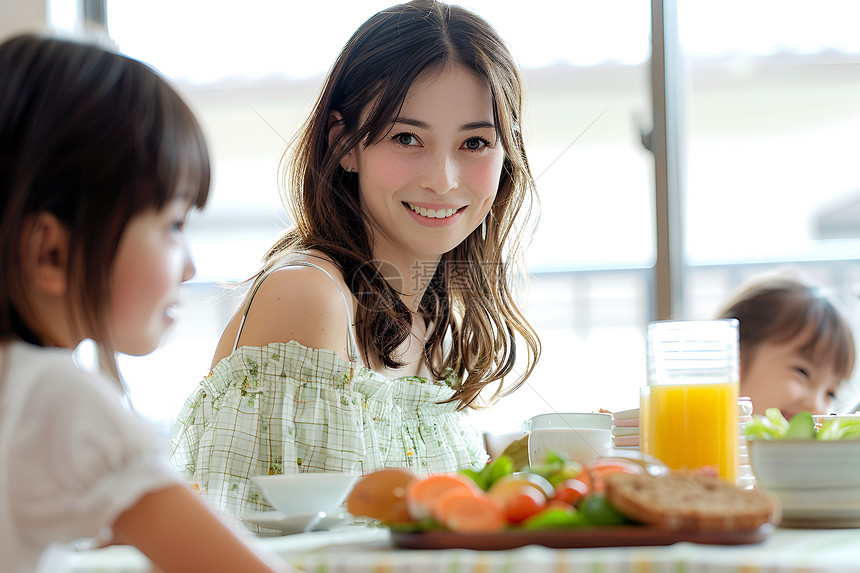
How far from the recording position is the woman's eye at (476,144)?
1.38m

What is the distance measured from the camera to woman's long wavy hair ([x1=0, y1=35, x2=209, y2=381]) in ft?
1.82

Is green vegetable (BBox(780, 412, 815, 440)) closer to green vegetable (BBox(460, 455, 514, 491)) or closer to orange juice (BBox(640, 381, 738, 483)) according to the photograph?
orange juice (BBox(640, 381, 738, 483))

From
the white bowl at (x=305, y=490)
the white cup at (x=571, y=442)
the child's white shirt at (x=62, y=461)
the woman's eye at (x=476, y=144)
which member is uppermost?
the woman's eye at (x=476, y=144)

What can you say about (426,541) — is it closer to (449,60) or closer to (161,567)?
(161,567)

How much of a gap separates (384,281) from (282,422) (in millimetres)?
361

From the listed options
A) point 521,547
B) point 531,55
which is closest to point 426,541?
point 521,547

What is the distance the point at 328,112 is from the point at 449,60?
22cm

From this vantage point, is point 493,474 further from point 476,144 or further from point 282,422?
point 476,144

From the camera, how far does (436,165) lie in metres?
1.34

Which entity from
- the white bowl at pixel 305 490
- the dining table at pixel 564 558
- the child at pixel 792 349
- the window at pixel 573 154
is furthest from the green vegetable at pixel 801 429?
the child at pixel 792 349

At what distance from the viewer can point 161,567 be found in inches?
20.7

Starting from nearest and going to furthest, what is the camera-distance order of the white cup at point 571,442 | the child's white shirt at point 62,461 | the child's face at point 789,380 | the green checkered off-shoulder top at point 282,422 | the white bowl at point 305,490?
the child's white shirt at point 62,461, the white bowl at point 305,490, the white cup at point 571,442, the green checkered off-shoulder top at point 282,422, the child's face at point 789,380

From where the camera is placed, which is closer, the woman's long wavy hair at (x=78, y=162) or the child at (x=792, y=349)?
the woman's long wavy hair at (x=78, y=162)

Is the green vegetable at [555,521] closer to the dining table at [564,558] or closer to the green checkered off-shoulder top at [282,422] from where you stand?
the dining table at [564,558]
